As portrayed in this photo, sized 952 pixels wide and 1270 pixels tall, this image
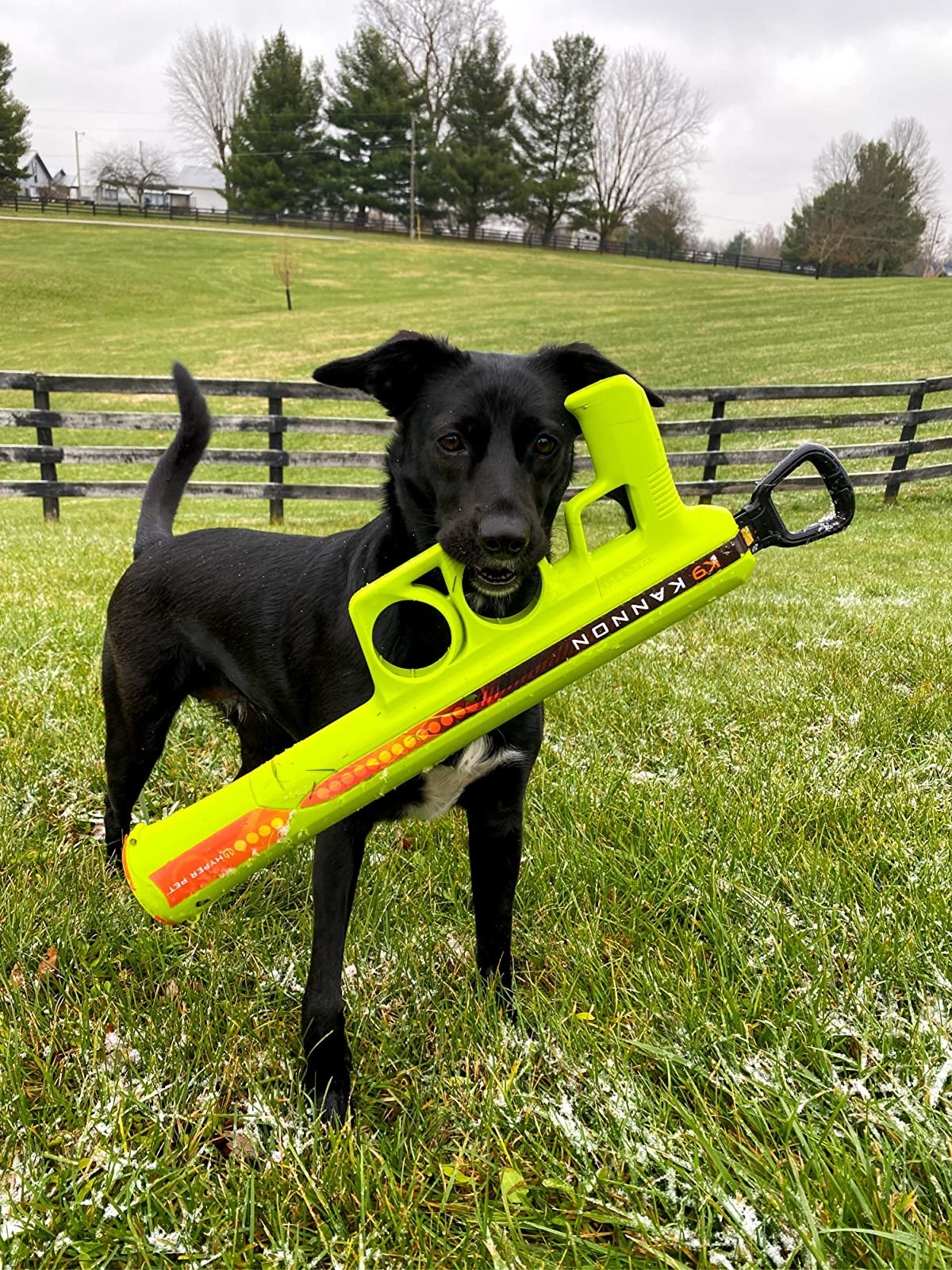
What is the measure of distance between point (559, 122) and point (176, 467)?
7727 centimetres

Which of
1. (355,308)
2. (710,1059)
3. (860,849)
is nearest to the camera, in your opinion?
(710,1059)

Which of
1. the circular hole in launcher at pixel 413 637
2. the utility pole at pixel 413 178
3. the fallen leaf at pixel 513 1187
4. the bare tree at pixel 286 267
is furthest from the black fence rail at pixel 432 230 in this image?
the fallen leaf at pixel 513 1187

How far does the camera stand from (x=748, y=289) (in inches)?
1678

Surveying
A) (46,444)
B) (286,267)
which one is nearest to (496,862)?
(46,444)

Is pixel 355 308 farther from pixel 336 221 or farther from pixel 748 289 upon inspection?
pixel 336 221

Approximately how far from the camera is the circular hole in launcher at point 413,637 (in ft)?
→ 6.60

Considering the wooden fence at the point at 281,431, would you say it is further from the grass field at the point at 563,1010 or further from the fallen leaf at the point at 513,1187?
the fallen leaf at the point at 513,1187

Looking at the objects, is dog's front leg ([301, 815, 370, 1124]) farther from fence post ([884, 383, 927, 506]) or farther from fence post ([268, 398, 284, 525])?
fence post ([884, 383, 927, 506])

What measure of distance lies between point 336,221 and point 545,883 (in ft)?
238

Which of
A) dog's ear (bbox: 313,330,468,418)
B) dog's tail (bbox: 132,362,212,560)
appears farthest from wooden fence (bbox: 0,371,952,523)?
dog's ear (bbox: 313,330,468,418)

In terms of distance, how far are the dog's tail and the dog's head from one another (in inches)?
36.2

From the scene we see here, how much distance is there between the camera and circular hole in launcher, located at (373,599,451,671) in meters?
2.01

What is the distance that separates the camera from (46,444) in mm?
10281

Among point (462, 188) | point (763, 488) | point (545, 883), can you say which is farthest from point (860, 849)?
point (462, 188)
